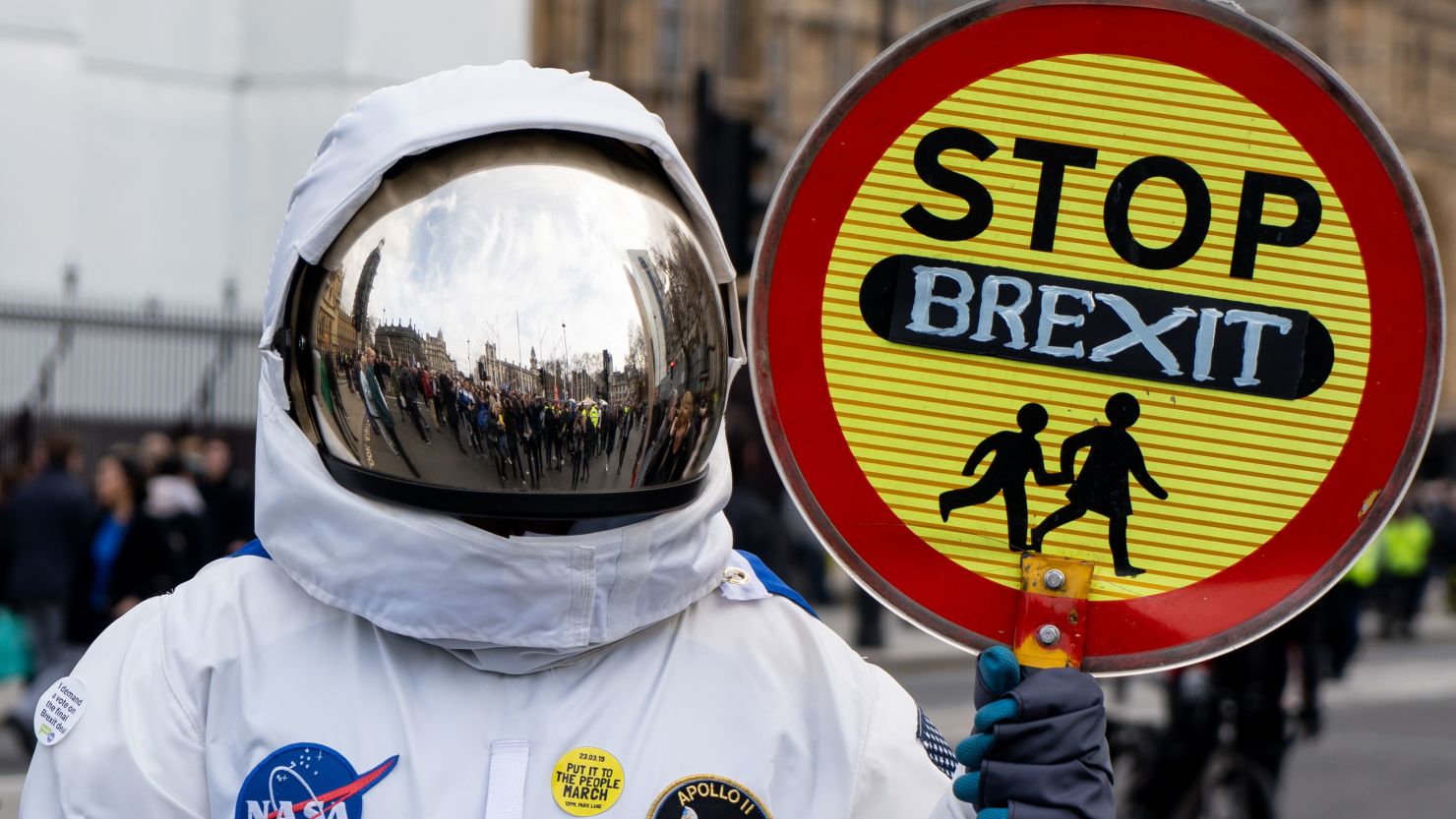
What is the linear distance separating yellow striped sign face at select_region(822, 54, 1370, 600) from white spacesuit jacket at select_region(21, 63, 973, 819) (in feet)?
0.92

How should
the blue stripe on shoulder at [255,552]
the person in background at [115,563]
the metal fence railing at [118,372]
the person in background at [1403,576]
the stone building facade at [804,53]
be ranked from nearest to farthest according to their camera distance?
1. the blue stripe on shoulder at [255,552]
2. the person in background at [115,563]
3. the metal fence railing at [118,372]
4. the person in background at [1403,576]
5. the stone building facade at [804,53]

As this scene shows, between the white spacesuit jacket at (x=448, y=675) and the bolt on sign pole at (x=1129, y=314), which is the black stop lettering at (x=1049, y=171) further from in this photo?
the white spacesuit jacket at (x=448, y=675)

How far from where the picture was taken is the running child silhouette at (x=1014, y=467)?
1.70 metres

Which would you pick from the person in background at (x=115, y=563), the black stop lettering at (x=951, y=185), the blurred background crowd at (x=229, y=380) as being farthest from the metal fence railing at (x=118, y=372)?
the black stop lettering at (x=951, y=185)

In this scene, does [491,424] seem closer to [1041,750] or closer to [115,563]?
[1041,750]

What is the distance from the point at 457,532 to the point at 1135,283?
0.71 meters

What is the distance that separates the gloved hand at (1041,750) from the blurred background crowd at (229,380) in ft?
17.5

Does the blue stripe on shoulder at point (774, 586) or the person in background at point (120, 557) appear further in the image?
the person in background at point (120, 557)

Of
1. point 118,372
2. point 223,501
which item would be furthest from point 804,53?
point 223,501

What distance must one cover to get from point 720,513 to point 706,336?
213 mm

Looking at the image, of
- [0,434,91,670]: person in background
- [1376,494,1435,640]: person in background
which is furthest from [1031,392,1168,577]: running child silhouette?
[1376,494,1435,640]: person in background

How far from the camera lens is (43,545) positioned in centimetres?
998

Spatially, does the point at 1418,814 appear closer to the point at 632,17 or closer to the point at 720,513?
the point at 720,513

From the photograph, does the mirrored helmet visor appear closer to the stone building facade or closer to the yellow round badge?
the yellow round badge
